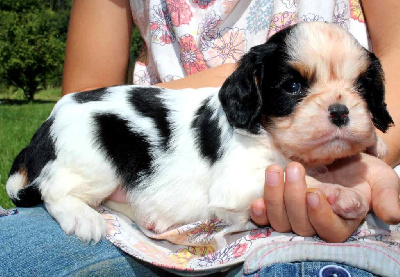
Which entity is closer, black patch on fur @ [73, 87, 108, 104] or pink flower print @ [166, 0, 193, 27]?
black patch on fur @ [73, 87, 108, 104]

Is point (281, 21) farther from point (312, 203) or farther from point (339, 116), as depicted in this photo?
point (312, 203)

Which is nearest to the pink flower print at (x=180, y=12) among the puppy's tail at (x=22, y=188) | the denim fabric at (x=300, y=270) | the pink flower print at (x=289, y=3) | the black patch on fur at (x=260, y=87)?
the pink flower print at (x=289, y=3)

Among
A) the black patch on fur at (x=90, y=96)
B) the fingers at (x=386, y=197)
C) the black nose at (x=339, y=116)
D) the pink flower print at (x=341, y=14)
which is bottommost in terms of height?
the fingers at (x=386, y=197)

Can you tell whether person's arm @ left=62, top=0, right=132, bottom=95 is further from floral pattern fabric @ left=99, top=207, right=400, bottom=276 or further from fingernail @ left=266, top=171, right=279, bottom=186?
fingernail @ left=266, top=171, right=279, bottom=186

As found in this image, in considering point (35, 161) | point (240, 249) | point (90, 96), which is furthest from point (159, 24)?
point (240, 249)

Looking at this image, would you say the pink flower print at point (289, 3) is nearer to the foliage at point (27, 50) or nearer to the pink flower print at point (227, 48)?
the pink flower print at point (227, 48)

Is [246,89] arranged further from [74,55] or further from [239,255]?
[74,55]

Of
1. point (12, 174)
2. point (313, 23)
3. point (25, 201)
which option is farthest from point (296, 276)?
point (12, 174)

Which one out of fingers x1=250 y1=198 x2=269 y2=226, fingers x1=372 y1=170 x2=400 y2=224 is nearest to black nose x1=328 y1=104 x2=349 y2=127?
fingers x1=372 y1=170 x2=400 y2=224
